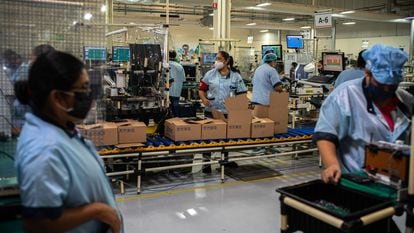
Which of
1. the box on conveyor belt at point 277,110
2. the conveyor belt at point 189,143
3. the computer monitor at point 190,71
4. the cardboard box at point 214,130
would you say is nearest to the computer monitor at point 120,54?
the conveyor belt at point 189,143

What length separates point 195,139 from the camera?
475cm

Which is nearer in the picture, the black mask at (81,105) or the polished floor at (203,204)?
the black mask at (81,105)

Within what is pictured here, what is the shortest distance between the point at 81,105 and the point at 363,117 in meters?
1.32

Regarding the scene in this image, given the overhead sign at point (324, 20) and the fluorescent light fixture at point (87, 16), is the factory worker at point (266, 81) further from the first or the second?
the fluorescent light fixture at point (87, 16)

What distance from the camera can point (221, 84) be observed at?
16.9 feet

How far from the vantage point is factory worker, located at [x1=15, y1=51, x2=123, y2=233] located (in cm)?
118

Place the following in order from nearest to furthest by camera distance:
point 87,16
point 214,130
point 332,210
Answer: point 332,210, point 87,16, point 214,130

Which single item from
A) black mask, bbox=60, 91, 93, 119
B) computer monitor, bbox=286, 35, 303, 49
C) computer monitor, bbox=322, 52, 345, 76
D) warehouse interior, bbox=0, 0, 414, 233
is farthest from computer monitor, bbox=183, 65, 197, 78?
black mask, bbox=60, 91, 93, 119

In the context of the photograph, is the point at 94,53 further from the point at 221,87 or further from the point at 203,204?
the point at 221,87

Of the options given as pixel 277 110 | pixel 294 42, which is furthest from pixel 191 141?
pixel 294 42

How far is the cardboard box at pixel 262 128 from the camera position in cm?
502

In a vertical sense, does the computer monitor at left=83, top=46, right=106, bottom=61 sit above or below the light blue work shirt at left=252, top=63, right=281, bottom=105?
above

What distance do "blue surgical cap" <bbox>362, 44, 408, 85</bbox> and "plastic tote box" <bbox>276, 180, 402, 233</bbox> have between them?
1.79 feet

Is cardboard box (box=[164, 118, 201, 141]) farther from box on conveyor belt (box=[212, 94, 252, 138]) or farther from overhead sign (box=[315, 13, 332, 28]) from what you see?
overhead sign (box=[315, 13, 332, 28])
